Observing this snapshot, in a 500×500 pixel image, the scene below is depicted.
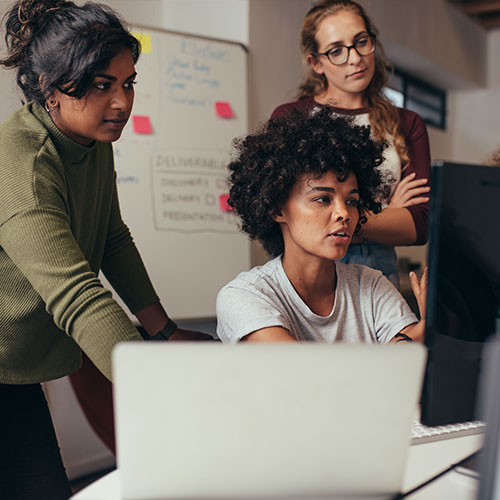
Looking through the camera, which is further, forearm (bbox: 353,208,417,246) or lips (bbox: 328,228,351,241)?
forearm (bbox: 353,208,417,246)

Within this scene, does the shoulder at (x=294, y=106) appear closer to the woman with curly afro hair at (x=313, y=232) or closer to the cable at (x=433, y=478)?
the woman with curly afro hair at (x=313, y=232)

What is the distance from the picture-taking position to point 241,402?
0.57 meters

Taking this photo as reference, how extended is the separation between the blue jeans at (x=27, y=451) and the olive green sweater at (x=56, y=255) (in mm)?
52

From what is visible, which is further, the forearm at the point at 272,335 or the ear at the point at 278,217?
the ear at the point at 278,217

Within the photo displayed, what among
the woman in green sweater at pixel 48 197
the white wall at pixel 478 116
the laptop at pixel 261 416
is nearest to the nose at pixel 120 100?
the woman in green sweater at pixel 48 197

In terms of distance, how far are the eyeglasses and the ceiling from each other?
3901mm

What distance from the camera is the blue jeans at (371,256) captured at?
A: 1566 mm

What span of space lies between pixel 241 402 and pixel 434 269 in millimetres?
302

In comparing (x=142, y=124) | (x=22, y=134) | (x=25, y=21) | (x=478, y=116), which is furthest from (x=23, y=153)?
(x=478, y=116)

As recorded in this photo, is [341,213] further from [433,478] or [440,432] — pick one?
[433,478]

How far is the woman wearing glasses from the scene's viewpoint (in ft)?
5.13

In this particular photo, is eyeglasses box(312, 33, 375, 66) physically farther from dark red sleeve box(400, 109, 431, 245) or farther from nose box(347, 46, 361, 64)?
dark red sleeve box(400, 109, 431, 245)

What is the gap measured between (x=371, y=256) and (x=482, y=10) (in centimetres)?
455

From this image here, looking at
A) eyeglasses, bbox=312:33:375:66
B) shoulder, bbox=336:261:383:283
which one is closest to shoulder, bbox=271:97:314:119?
eyeglasses, bbox=312:33:375:66
